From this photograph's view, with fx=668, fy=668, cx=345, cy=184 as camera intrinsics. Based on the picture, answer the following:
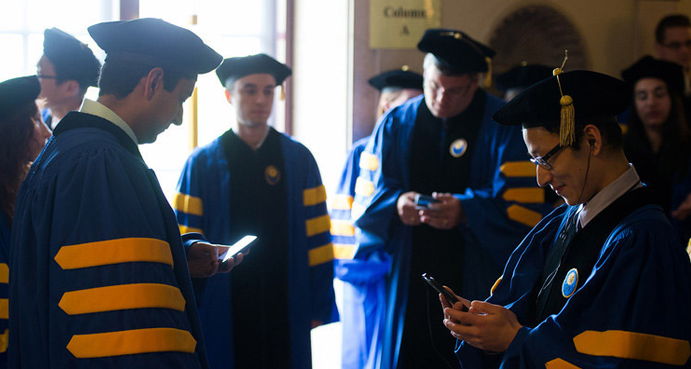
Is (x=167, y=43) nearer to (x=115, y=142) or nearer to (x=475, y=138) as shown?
(x=115, y=142)

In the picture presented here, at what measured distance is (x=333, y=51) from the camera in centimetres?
454

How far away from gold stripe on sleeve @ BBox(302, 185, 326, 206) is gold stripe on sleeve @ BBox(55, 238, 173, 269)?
1843 millimetres

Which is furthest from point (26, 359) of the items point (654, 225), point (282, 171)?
point (282, 171)

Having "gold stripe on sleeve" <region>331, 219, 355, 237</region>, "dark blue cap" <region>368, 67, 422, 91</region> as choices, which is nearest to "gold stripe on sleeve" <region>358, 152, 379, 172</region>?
"gold stripe on sleeve" <region>331, 219, 355, 237</region>

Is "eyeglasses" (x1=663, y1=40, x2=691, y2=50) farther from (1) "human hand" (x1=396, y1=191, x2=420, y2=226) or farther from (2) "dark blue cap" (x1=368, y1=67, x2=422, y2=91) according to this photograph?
(1) "human hand" (x1=396, y1=191, x2=420, y2=226)

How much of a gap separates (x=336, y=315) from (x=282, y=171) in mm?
829

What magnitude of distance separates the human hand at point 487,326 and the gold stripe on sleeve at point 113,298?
800 mm

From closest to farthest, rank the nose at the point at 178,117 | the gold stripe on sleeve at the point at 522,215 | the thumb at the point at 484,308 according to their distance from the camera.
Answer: the thumb at the point at 484,308 → the nose at the point at 178,117 → the gold stripe on sleeve at the point at 522,215

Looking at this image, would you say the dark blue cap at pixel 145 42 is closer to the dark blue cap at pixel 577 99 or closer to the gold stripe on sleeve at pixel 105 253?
the gold stripe on sleeve at pixel 105 253

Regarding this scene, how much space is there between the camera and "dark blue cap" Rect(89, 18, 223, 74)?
180 centimetres

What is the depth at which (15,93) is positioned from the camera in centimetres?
229

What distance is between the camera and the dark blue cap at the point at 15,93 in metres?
2.26

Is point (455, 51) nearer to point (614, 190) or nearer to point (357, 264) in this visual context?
point (357, 264)

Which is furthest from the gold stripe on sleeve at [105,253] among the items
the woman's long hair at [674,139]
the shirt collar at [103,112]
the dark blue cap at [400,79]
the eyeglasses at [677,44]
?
the eyeglasses at [677,44]
